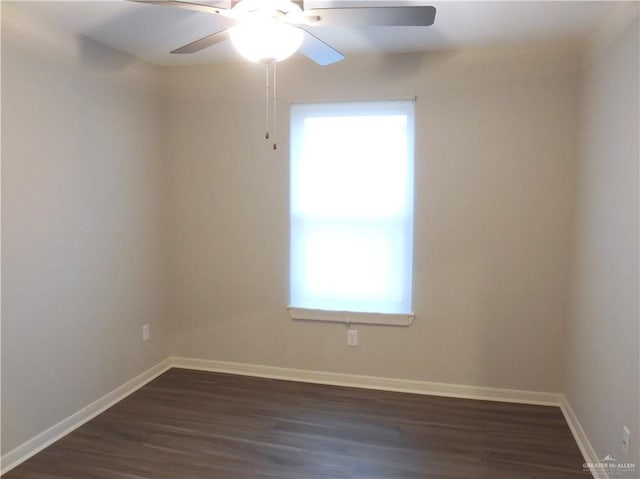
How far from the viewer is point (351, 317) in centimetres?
338

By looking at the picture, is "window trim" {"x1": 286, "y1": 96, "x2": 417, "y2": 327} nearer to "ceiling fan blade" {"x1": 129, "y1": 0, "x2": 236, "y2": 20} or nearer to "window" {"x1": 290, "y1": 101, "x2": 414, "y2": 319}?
"window" {"x1": 290, "y1": 101, "x2": 414, "y2": 319}

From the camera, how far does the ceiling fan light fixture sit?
177 cm

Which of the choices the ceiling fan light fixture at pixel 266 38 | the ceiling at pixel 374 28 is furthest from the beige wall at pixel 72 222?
the ceiling fan light fixture at pixel 266 38

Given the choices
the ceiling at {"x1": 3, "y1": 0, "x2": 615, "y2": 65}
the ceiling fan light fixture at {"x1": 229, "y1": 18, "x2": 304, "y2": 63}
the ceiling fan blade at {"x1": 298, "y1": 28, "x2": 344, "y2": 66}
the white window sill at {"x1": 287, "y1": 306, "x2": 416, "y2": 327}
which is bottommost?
the white window sill at {"x1": 287, "y1": 306, "x2": 416, "y2": 327}

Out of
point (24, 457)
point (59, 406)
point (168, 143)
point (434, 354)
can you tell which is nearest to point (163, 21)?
point (168, 143)

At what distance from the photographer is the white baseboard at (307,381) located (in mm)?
2500

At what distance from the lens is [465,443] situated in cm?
264

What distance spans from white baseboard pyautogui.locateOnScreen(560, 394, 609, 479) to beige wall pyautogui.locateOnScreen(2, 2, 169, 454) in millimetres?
2938

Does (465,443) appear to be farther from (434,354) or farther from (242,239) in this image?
(242,239)

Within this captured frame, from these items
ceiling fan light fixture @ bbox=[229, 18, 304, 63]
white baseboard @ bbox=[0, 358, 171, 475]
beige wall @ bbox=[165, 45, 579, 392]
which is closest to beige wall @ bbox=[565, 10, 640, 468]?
beige wall @ bbox=[165, 45, 579, 392]

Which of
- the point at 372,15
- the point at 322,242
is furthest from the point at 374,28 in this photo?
the point at 322,242

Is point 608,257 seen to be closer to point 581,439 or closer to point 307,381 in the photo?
point 581,439

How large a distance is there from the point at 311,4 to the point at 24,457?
2.81m

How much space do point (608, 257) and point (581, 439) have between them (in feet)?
3.56
